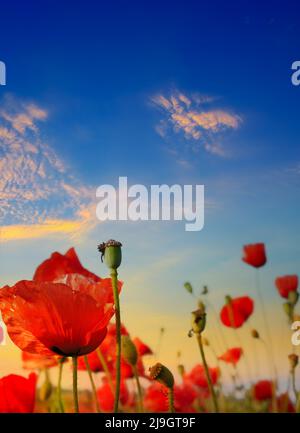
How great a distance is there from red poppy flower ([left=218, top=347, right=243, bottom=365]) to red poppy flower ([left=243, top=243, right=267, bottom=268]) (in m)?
0.17

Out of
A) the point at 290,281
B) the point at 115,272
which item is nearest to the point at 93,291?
the point at 115,272

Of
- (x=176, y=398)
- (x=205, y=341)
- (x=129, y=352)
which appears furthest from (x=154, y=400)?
(x=129, y=352)

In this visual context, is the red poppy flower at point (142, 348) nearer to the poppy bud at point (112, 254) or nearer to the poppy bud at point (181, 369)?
the poppy bud at point (181, 369)

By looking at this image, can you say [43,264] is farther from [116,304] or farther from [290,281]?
[290,281]

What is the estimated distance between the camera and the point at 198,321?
2.06 ft

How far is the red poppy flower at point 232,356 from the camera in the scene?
1.14 m

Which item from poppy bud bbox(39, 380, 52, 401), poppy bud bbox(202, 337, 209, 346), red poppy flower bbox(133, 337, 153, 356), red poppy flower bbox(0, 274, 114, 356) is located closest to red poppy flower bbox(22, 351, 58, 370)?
poppy bud bbox(39, 380, 52, 401)

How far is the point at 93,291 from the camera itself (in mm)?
512

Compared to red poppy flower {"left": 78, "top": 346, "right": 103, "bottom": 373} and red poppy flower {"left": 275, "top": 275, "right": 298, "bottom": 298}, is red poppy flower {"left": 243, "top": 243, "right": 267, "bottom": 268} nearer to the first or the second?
red poppy flower {"left": 275, "top": 275, "right": 298, "bottom": 298}

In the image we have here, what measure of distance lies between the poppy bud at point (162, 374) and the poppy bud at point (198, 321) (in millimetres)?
92

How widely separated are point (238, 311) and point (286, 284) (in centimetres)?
11

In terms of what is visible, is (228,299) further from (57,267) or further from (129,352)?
(57,267)

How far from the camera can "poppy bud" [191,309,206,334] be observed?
0.62 metres

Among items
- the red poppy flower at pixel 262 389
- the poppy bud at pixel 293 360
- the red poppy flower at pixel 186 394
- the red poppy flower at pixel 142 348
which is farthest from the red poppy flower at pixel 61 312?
the red poppy flower at pixel 262 389
